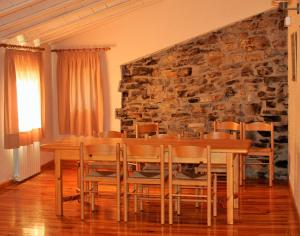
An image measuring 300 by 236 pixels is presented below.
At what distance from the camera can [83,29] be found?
29.6ft

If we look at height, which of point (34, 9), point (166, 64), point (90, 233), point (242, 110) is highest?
point (34, 9)

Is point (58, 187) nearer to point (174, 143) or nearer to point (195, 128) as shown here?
point (174, 143)

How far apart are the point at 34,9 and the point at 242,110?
3.70m

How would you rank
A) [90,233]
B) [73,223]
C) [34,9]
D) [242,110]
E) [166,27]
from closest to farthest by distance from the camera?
[90,233], [73,223], [34,9], [242,110], [166,27]

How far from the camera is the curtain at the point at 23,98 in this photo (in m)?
7.41

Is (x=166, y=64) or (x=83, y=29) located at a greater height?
→ (x=83, y=29)

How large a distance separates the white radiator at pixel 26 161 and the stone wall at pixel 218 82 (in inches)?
62.9

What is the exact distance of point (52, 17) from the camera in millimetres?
7145

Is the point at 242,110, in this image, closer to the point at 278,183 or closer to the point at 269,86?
the point at 269,86

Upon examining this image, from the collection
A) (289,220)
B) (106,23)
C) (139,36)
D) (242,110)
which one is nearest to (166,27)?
(139,36)

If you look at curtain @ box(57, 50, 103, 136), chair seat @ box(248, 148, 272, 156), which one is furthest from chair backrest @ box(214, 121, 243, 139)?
curtain @ box(57, 50, 103, 136)

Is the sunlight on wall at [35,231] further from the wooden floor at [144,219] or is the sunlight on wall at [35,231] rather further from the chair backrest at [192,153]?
the chair backrest at [192,153]

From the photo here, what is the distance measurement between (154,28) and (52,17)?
2354mm

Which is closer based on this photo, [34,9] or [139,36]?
[34,9]
